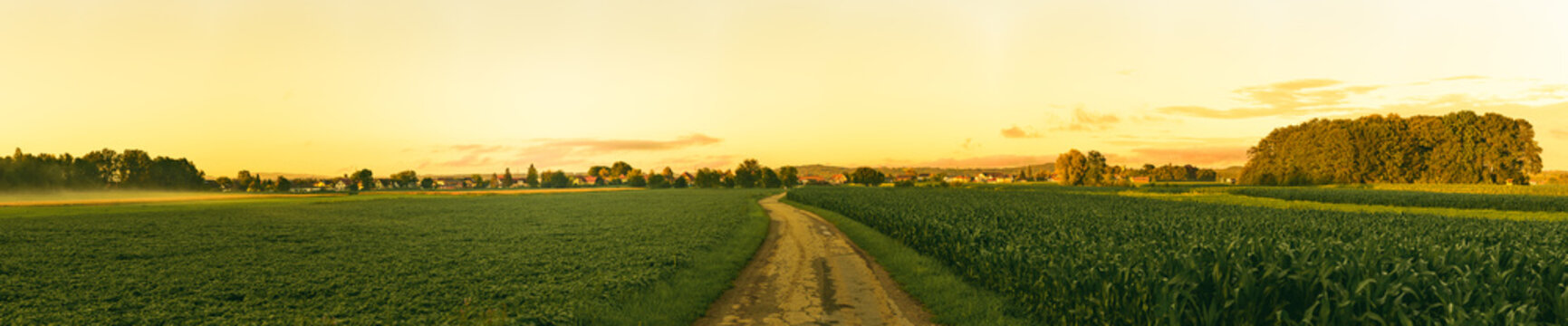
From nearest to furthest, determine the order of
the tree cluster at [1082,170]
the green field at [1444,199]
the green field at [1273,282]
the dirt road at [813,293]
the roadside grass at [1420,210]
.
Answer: the green field at [1273,282], the dirt road at [813,293], the roadside grass at [1420,210], the green field at [1444,199], the tree cluster at [1082,170]

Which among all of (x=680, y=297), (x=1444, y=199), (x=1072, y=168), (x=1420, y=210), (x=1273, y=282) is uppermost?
(x=1072, y=168)

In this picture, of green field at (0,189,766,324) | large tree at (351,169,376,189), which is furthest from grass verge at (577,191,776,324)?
large tree at (351,169,376,189)

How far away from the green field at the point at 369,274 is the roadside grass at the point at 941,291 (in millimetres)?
5322

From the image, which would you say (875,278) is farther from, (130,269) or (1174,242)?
(130,269)

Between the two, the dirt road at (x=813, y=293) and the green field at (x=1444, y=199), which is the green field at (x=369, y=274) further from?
the green field at (x=1444, y=199)

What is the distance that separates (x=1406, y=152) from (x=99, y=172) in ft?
836

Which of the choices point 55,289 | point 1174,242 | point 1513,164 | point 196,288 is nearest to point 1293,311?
point 1174,242

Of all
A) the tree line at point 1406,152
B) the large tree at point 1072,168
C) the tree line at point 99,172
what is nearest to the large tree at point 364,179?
the tree line at point 99,172

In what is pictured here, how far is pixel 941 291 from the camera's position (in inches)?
630

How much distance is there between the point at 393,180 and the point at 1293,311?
232132 millimetres

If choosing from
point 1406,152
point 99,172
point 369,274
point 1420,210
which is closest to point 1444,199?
point 1420,210

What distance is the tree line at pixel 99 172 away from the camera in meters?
115

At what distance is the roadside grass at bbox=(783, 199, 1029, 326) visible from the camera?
519 inches

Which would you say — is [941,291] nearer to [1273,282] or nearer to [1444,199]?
[1273,282]
